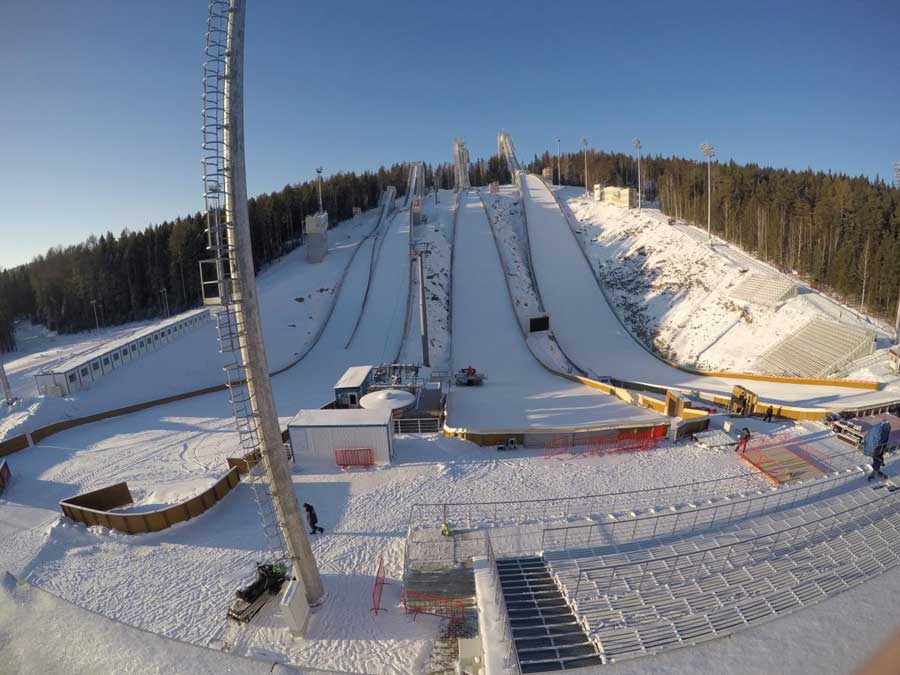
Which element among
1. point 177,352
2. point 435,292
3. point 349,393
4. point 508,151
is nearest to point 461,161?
point 508,151

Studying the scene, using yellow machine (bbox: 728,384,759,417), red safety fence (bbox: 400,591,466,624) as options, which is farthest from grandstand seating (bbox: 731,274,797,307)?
red safety fence (bbox: 400,591,466,624)

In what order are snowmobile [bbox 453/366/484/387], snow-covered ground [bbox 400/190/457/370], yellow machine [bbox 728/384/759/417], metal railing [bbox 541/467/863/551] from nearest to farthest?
metal railing [bbox 541/467/863/551] → yellow machine [bbox 728/384/759/417] → snowmobile [bbox 453/366/484/387] → snow-covered ground [bbox 400/190/457/370]

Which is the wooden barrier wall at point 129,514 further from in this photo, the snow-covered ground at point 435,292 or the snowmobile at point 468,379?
the snow-covered ground at point 435,292

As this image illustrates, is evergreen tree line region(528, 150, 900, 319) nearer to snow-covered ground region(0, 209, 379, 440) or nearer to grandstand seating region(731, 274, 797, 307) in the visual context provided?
grandstand seating region(731, 274, 797, 307)

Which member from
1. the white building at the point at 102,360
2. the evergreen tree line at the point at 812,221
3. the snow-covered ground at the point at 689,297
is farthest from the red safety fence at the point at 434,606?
the evergreen tree line at the point at 812,221

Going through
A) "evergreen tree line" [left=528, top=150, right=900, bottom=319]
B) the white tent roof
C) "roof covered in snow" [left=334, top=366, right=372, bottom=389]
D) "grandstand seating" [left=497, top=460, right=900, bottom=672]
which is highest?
"evergreen tree line" [left=528, top=150, right=900, bottom=319]

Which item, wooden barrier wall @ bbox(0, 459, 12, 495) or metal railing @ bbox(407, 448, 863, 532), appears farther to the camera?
wooden barrier wall @ bbox(0, 459, 12, 495)
